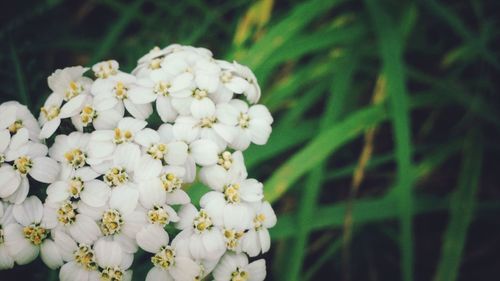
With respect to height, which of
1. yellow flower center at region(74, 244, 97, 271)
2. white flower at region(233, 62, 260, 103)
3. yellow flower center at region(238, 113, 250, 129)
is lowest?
yellow flower center at region(74, 244, 97, 271)

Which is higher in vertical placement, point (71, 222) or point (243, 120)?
point (243, 120)

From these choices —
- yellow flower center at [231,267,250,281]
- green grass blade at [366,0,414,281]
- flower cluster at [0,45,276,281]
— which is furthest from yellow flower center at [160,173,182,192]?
green grass blade at [366,0,414,281]

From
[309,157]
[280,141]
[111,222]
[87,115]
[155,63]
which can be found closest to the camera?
[111,222]

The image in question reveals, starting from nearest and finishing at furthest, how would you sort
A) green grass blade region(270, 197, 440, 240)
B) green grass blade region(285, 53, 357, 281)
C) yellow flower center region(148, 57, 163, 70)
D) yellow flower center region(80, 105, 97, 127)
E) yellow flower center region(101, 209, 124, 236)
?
yellow flower center region(101, 209, 124, 236)
yellow flower center region(80, 105, 97, 127)
yellow flower center region(148, 57, 163, 70)
green grass blade region(285, 53, 357, 281)
green grass blade region(270, 197, 440, 240)

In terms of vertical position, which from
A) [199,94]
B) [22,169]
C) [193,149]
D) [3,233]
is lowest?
[3,233]

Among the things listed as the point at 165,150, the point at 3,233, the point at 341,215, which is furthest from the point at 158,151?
the point at 341,215

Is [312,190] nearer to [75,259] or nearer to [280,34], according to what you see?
[280,34]

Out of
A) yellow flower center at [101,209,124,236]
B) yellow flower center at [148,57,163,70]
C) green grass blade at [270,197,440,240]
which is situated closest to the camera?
yellow flower center at [101,209,124,236]

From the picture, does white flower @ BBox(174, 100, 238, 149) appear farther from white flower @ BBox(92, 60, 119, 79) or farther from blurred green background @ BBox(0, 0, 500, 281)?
blurred green background @ BBox(0, 0, 500, 281)
